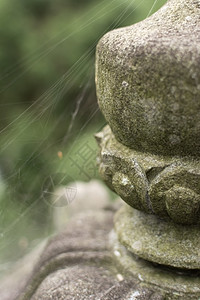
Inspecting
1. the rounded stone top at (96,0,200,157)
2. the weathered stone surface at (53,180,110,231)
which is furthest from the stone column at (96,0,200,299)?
the weathered stone surface at (53,180,110,231)

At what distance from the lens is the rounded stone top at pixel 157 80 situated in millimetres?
738

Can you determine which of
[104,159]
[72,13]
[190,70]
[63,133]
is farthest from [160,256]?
[72,13]

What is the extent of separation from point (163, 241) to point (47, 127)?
1.86 ft

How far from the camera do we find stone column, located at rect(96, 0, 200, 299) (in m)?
0.75

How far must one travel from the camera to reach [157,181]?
846 mm

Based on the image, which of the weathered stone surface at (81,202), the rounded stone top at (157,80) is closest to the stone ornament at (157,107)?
the rounded stone top at (157,80)

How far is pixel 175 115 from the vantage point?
0.78 meters

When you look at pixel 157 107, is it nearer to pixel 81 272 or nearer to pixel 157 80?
pixel 157 80

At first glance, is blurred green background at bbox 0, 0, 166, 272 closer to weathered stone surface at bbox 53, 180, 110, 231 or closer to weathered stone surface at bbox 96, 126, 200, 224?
weathered stone surface at bbox 53, 180, 110, 231

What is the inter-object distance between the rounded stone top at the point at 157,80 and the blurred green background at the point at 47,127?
0.61 ft

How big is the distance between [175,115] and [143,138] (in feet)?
0.37

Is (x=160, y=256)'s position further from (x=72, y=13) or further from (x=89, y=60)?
(x=72, y=13)

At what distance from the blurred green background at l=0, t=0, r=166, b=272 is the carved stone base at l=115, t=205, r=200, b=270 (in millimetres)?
381

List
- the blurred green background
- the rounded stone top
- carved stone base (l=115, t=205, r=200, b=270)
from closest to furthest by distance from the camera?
the rounded stone top
carved stone base (l=115, t=205, r=200, b=270)
the blurred green background
